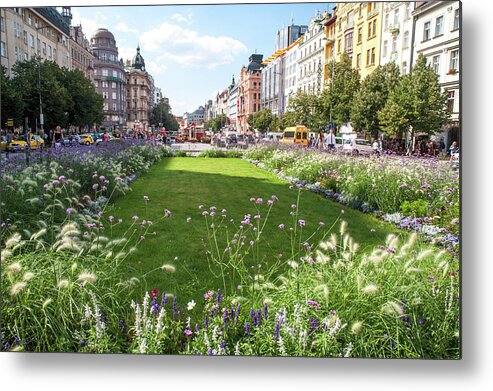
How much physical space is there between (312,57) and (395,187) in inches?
97.7

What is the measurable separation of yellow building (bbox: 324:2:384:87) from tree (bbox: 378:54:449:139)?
0.39 m

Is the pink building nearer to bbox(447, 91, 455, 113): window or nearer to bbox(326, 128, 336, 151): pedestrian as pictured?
bbox(326, 128, 336, 151): pedestrian

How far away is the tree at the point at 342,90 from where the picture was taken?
4.65 metres

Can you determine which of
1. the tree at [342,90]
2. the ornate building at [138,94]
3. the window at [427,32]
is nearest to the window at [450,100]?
the window at [427,32]

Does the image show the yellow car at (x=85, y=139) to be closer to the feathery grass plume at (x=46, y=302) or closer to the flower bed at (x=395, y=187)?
the flower bed at (x=395, y=187)

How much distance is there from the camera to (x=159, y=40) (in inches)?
168

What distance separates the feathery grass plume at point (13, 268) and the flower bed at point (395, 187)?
3.47 meters

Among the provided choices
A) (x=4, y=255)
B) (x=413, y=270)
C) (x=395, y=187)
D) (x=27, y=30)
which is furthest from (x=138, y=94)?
(x=395, y=187)

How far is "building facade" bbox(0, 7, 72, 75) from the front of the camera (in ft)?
13.1

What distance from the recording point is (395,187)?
6426mm

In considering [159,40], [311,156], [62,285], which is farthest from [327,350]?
[311,156]

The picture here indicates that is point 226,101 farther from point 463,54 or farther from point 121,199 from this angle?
point 463,54

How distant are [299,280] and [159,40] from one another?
2.61 meters

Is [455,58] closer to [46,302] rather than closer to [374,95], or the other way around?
[374,95]
